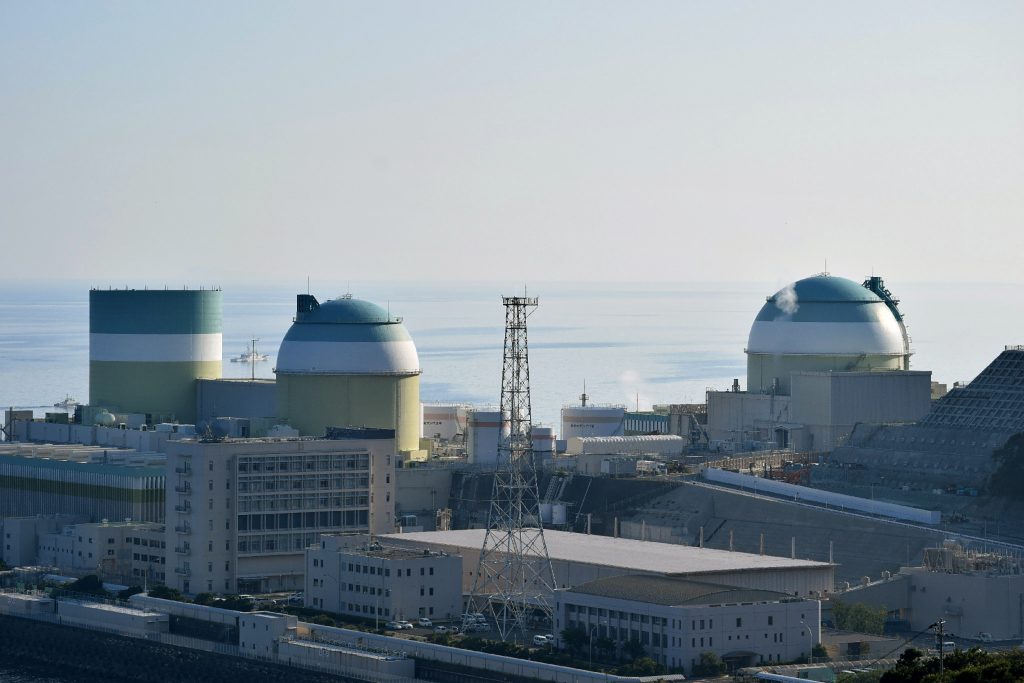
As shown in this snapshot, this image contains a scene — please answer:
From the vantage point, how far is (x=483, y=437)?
298ft

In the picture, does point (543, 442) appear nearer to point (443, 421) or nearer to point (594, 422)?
point (594, 422)

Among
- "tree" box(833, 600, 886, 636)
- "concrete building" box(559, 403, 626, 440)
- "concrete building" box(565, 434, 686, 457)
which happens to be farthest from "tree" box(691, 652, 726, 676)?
"concrete building" box(559, 403, 626, 440)

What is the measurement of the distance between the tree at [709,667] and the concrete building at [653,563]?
6.72 meters

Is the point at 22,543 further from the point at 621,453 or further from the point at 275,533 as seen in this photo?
the point at 621,453

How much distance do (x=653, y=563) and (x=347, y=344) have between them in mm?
27026

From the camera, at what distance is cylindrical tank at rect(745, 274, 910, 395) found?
93.3 metres

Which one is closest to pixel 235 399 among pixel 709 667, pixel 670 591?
pixel 670 591

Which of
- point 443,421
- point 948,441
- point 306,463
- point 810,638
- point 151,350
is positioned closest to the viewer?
point 810,638

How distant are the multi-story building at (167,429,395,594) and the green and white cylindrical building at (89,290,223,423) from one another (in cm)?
2471

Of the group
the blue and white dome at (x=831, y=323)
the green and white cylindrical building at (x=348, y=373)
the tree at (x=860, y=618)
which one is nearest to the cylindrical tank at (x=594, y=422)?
the blue and white dome at (x=831, y=323)

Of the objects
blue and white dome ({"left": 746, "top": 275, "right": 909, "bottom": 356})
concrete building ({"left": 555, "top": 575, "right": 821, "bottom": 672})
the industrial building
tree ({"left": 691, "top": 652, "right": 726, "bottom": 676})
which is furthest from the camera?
blue and white dome ({"left": 746, "top": 275, "right": 909, "bottom": 356})

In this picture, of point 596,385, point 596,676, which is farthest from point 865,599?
point 596,385

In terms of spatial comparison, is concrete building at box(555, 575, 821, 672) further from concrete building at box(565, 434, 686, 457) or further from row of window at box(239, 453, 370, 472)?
concrete building at box(565, 434, 686, 457)

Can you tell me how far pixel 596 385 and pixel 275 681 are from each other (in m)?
114
